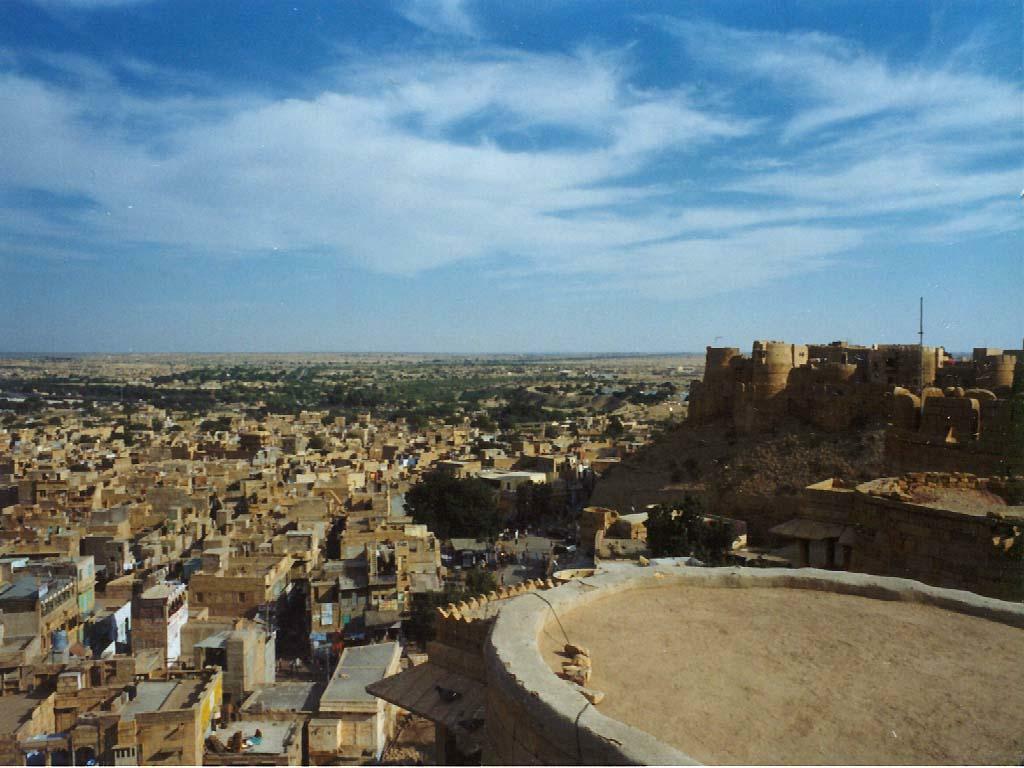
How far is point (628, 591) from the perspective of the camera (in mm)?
5781

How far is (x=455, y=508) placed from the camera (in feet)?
95.5

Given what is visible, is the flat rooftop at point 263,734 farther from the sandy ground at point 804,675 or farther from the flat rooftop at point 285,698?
the sandy ground at point 804,675

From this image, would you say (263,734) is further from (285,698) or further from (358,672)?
(358,672)

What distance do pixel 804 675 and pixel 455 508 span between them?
25.3 m

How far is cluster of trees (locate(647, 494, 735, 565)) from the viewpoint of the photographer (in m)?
19.4

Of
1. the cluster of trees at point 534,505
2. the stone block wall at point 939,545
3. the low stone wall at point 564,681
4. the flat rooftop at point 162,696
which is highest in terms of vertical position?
the low stone wall at point 564,681

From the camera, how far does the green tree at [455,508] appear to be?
2906cm

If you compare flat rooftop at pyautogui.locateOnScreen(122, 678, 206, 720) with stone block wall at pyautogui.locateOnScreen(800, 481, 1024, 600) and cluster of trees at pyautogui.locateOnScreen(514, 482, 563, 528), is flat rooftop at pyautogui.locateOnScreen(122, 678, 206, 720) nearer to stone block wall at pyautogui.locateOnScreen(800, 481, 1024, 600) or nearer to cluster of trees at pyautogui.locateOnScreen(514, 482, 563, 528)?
stone block wall at pyautogui.locateOnScreen(800, 481, 1024, 600)

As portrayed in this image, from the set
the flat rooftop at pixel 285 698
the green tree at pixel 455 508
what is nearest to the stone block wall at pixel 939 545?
the flat rooftop at pixel 285 698

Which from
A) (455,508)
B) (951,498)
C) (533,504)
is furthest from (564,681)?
(533,504)

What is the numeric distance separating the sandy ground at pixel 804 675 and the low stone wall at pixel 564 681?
0.11 meters

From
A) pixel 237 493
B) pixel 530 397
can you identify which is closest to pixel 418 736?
pixel 237 493

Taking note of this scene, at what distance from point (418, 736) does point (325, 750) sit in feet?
8.90

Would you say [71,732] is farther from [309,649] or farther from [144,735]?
[309,649]
